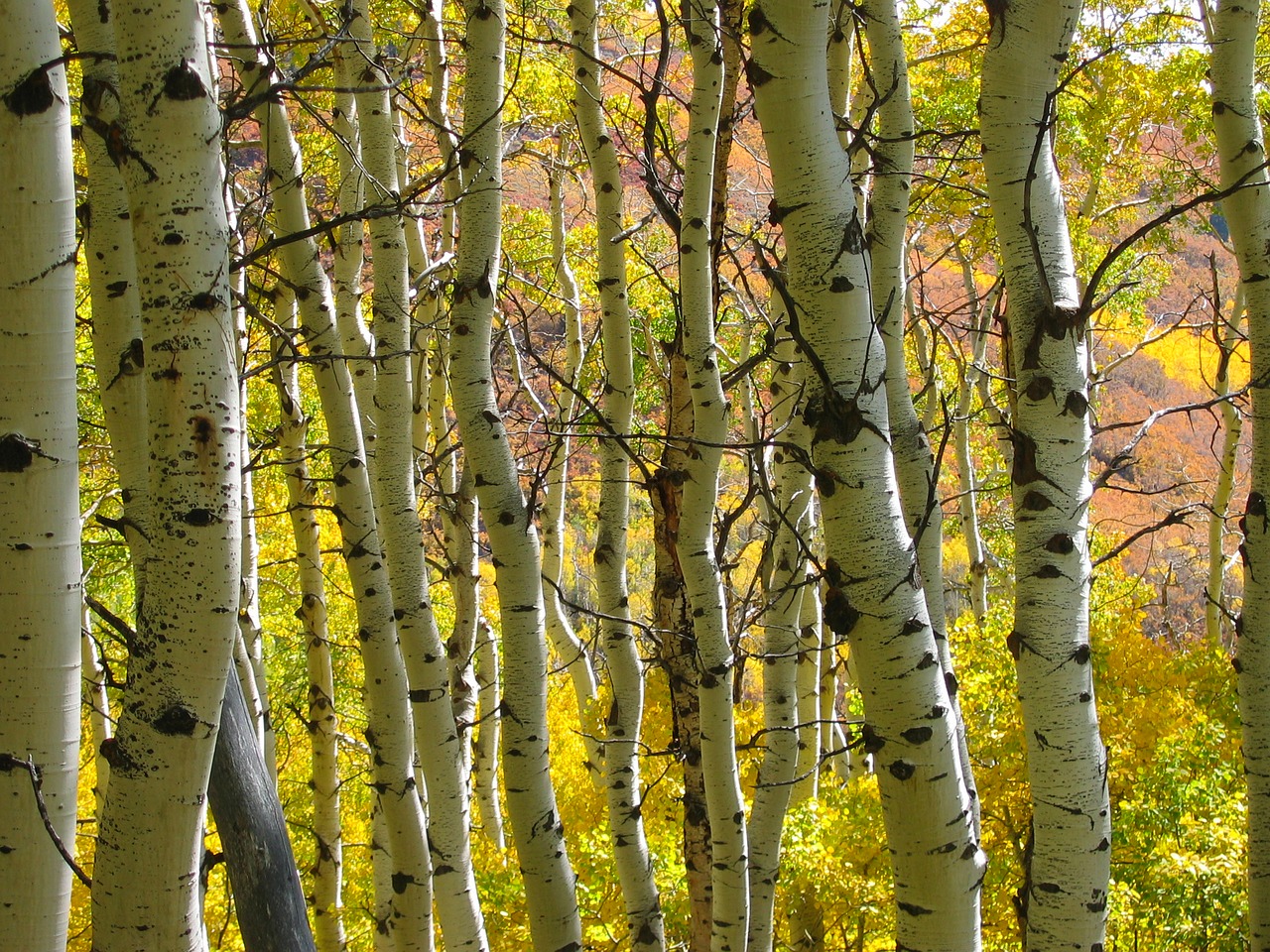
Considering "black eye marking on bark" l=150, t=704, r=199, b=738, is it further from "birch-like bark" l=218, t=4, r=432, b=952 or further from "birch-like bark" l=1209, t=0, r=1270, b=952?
"birch-like bark" l=1209, t=0, r=1270, b=952

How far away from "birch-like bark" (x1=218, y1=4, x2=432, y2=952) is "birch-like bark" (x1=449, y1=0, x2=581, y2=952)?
26.3 inches

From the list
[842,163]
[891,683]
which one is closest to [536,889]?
[891,683]

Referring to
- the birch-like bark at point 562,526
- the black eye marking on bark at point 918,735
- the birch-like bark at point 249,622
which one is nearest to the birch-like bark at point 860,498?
the black eye marking on bark at point 918,735

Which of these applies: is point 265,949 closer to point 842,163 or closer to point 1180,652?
point 842,163

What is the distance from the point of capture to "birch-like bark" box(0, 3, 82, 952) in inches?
64.1

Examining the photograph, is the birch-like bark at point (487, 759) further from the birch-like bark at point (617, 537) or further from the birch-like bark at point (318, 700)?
the birch-like bark at point (617, 537)

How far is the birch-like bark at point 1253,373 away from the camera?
3.13 meters

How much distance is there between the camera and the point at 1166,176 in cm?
1163

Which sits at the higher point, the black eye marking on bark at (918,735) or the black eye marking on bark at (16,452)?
the black eye marking on bark at (16,452)

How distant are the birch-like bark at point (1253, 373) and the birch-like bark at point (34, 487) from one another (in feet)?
10.4

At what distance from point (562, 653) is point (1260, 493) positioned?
746cm

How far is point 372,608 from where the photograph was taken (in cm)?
421

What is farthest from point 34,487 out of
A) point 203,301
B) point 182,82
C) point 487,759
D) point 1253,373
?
point 487,759

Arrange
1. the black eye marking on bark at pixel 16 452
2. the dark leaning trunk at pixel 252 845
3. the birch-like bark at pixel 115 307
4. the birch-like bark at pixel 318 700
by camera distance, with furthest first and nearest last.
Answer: the birch-like bark at pixel 318 700 < the dark leaning trunk at pixel 252 845 < the birch-like bark at pixel 115 307 < the black eye marking on bark at pixel 16 452
